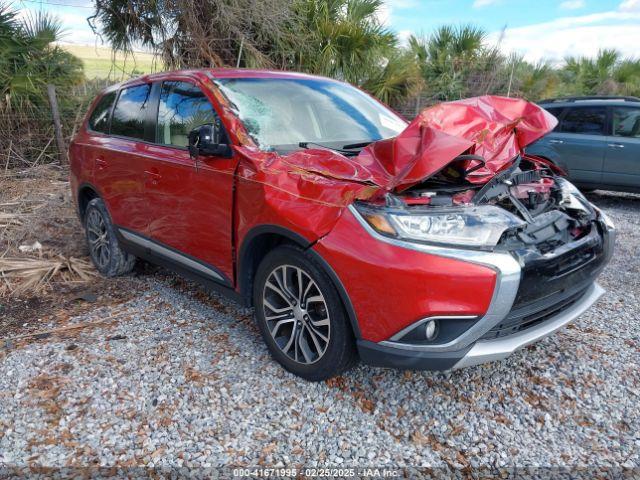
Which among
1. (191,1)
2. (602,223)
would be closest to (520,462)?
(602,223)

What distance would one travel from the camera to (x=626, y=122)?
24.1 feet

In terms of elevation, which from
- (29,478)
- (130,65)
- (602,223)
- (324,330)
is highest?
(130,65)

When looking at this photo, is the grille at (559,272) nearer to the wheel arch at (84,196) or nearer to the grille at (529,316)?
the grille at (529,316)

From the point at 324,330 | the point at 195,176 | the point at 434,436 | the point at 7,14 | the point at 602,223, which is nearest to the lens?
the point at 434,436

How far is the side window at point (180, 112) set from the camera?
3.30 meters

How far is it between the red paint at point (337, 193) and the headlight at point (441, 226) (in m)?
0.08

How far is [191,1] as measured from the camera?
343 inches

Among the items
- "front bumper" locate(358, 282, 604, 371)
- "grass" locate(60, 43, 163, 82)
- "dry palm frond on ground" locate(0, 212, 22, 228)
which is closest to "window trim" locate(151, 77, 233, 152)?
"front bumper" locate(358, 282, 604, 371)

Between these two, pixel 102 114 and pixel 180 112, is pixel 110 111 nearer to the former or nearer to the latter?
pixel 102 114

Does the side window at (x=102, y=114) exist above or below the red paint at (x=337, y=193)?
above

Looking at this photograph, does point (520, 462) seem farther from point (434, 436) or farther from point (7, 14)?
point (7, 14)

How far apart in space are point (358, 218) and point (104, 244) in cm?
305

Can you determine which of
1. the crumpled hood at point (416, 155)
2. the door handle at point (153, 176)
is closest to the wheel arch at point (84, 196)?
the door handle at point (153, 176)

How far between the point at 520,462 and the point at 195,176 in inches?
93.0
